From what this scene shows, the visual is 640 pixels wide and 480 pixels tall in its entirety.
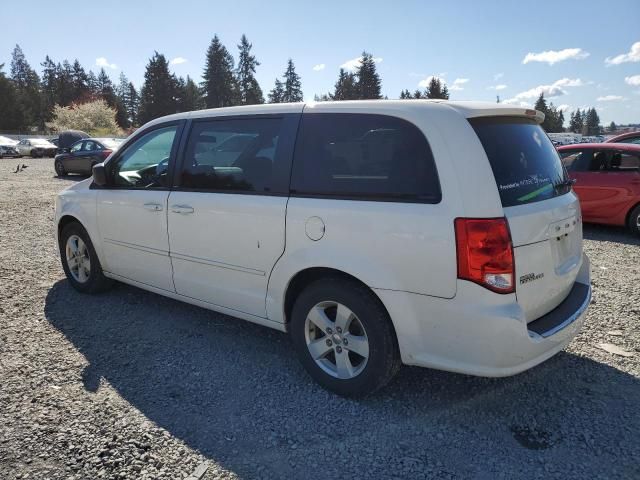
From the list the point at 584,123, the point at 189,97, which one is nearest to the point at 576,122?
the point at 584,123

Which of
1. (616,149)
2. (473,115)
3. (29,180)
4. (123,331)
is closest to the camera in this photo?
(473,115)

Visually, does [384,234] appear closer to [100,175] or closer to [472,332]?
[472,332]

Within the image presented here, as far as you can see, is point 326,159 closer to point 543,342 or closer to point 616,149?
point 543,342

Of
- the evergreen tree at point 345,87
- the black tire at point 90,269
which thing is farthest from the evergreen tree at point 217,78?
the black tire at point 90,269

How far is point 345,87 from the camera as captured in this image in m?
91.2

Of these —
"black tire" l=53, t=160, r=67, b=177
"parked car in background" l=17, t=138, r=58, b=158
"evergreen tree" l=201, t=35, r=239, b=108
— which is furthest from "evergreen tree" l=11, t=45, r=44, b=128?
"black tire" l=53, t=160, r=67, b=177

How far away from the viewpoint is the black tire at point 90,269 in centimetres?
488

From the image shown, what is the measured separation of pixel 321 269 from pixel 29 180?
18.0 m

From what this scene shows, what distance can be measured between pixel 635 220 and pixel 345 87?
289ft

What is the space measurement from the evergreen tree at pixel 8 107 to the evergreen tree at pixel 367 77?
168 feet

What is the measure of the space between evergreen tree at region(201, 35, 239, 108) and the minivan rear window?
3218 inches

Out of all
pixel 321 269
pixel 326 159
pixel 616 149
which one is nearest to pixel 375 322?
pixel 321 269

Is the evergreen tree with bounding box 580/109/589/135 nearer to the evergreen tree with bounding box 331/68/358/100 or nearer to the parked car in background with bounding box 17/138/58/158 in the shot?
the evergreen tree with bounding box 331/68/358/100

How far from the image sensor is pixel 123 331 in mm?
4172
